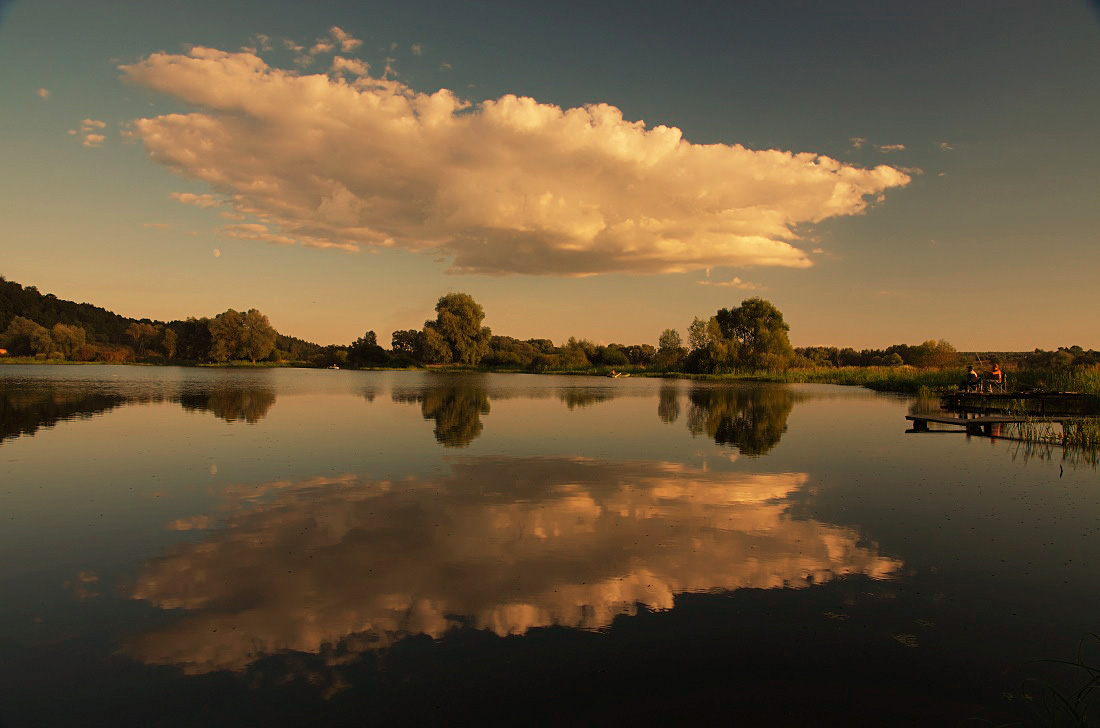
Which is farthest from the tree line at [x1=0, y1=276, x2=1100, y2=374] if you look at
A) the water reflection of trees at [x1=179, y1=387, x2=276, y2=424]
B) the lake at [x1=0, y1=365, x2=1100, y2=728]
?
the lake at [x1=0, y1=365, x2=1100, y2=728]

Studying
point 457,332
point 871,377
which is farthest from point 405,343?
point 871,377

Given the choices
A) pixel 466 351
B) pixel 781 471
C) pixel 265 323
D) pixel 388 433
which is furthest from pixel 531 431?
pixel 265 323

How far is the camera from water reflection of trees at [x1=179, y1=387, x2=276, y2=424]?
30.8m

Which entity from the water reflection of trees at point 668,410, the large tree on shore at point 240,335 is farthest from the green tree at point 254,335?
the water reflection of trees at point 668,410

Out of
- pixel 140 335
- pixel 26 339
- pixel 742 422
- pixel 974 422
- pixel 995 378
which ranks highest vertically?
pixel 140 335

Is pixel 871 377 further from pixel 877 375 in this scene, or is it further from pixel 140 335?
pixel 140 335

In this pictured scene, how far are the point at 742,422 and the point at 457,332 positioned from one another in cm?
9569

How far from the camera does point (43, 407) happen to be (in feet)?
108

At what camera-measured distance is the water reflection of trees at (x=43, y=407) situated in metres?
25.2

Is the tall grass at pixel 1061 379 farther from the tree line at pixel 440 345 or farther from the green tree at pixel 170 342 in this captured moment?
the green tree at pixel 170 342

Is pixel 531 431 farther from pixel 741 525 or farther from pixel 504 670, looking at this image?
pixel 504 670

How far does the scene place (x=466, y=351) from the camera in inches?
4897

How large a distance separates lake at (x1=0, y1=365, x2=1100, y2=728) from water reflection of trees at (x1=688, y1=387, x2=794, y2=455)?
593cm

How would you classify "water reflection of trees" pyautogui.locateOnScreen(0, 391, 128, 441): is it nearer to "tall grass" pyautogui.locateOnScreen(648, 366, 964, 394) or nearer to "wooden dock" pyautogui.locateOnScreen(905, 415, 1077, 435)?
"wooden dock" pyautogui.locateOnScreen(905, 415, 1077, 435)
